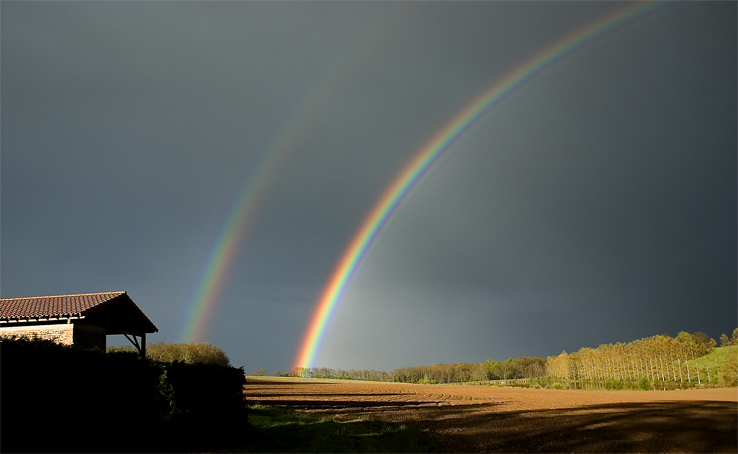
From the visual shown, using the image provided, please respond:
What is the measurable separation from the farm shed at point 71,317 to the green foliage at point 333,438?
33.1ft

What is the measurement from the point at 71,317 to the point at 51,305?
2.98 m

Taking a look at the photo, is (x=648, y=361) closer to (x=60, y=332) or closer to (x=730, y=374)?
(x=730, y=374)

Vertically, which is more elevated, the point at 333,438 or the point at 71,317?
the point at 71,317

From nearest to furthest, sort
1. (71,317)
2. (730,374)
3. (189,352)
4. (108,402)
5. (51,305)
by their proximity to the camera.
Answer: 1. (108,402)
2. (71,317)
3. (51,305)
4. (730,374)
5. (189,352)

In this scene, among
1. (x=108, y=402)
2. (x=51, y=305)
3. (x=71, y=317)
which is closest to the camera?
(x=108, y=402)

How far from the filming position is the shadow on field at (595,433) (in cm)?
1769

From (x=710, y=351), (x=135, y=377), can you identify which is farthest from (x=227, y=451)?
(x=710, y=351)

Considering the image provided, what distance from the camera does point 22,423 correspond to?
418 inches

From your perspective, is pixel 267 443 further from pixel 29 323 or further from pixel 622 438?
pixel 29 323

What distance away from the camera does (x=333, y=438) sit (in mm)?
18750

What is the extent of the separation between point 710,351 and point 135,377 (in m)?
164

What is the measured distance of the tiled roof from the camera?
82.4 ft

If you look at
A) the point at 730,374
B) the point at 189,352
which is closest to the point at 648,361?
the point at 730,374

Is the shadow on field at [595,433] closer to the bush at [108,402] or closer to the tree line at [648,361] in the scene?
the bush at [108,402]
